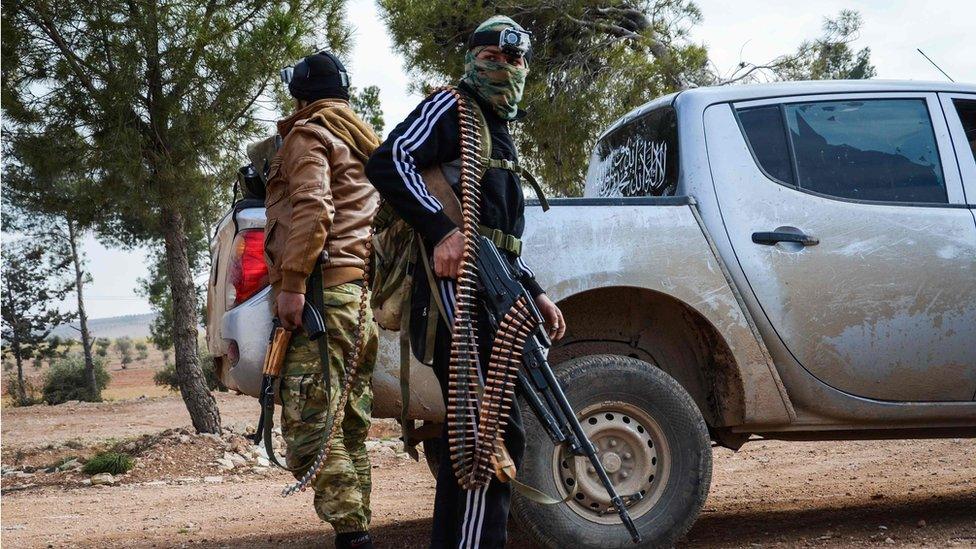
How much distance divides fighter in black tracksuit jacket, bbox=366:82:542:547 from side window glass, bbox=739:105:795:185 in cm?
153

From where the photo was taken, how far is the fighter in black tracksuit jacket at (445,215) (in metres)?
3.38

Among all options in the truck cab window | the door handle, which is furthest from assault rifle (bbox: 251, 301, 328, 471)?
the door handle

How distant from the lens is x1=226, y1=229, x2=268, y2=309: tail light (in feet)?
14.7

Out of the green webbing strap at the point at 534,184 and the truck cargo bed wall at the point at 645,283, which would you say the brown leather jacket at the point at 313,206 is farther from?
the green webbing strap at the point at 534,184

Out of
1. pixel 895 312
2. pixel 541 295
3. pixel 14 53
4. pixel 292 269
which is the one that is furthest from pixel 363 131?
pixel 14 53

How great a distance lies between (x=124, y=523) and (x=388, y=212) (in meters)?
3.68

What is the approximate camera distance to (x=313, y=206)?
4238 mm

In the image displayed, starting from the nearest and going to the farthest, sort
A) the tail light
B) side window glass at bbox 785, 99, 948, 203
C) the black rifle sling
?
the black rifle sling
the tail light
side window glass at bbox 785, 99, 948, 203

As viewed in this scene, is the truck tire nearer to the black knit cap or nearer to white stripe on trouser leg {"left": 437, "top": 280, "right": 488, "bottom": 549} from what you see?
white stripe on trouser leg {"left": 437, "top": 280, "right": 488, "bottom": 549}

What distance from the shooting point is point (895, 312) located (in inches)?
182

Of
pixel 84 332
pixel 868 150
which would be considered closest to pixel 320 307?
pixel 868 150

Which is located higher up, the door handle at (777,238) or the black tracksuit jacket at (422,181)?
the black tracksuit jacket at (422,181)

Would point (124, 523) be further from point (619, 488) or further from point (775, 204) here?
point (775, 204)

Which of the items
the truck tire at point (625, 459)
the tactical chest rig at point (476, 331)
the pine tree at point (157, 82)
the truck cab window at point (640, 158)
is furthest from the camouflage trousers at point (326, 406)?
the pine tree at point (157, 82)
